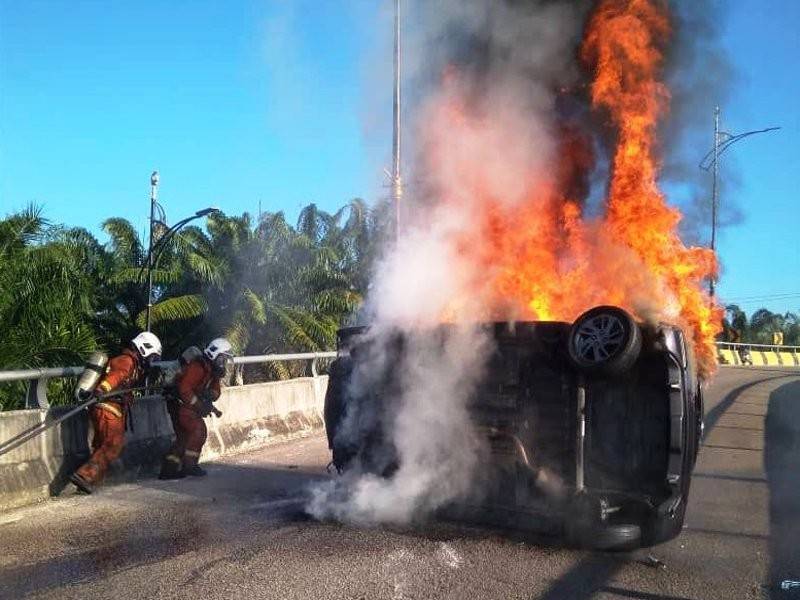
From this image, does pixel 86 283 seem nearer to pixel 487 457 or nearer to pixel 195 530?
pixel 195 530

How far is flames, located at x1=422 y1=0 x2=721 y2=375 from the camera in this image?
7102 millimetres

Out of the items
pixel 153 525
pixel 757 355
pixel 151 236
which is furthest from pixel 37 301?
pixel 757 355

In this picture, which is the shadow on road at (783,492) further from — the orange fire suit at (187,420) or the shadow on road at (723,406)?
the orange fire suit at (187,420)

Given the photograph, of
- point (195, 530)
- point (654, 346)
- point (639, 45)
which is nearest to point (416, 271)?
point (654, 346)

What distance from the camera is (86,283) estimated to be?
1498 cm

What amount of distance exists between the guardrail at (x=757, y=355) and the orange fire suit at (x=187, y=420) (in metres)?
32.0

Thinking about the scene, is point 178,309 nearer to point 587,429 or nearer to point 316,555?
point 316,555

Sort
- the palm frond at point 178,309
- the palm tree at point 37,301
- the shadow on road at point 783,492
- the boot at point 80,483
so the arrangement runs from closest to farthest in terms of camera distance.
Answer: the shadow on road at point 783,492 < the boot at point 80,483 < the palm tree at point 37,301 < the palm frond at point 178,309

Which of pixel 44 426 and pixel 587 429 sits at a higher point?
pixel 587 429

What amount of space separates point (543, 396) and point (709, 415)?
1045cm

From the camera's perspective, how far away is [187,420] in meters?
8.10

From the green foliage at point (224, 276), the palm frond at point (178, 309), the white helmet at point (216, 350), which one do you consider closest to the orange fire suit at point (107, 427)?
the white helmet at point (216, 350)

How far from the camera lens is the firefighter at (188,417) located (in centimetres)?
807

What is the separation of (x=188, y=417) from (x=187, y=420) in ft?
0.11
